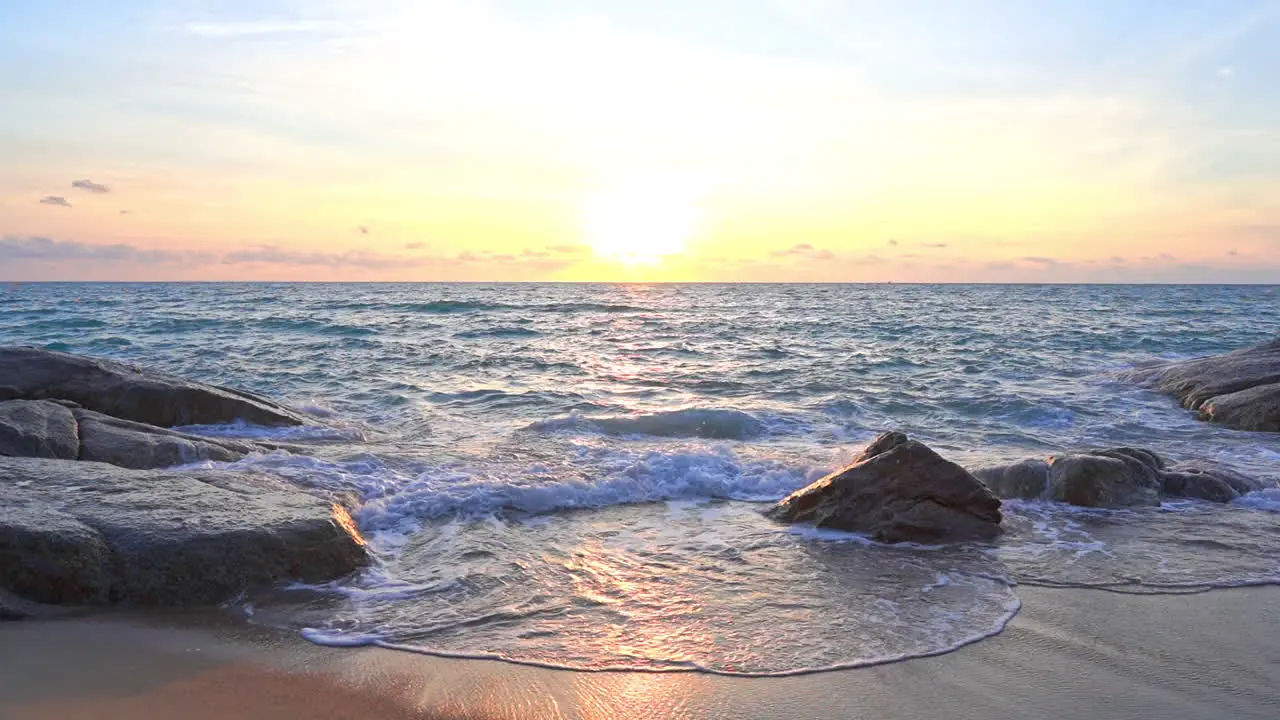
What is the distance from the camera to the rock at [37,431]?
8.07m

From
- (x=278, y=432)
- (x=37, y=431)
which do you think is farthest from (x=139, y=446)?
(x=278, y=432)

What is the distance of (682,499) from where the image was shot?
889 cm

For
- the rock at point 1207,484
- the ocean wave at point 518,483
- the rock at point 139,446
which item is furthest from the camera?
the rock at point 1207,484

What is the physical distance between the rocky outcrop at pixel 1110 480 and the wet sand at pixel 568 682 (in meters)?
3.44

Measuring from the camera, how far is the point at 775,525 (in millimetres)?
7781

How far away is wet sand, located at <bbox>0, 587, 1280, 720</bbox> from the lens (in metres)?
4.05

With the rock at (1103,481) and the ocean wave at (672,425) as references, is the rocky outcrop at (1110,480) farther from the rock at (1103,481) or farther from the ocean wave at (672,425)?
the ocean wave at (672,425)

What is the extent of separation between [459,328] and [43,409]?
967 inches

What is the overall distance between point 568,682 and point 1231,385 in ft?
50.7

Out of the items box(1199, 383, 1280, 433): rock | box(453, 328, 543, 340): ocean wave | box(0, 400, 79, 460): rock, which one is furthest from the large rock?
box(453, 328, 543, 340): ocean wave

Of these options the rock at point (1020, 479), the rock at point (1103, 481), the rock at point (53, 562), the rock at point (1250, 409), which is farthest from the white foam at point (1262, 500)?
the rock at point (53, 562)

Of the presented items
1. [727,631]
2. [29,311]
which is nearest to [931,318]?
[727,631]

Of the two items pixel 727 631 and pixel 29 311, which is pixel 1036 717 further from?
pixel 29 311

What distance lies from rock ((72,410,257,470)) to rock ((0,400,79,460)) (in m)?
0.13
